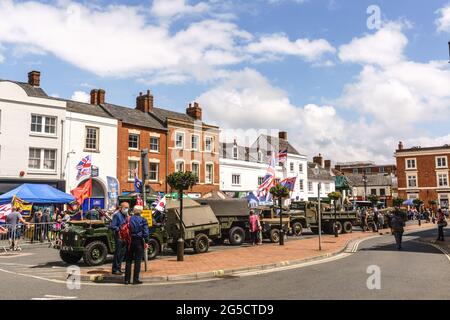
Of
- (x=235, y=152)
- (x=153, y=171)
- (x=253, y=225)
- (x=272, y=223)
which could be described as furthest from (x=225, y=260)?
(x=235, y=152)

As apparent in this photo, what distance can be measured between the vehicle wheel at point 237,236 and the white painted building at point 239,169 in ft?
68.1

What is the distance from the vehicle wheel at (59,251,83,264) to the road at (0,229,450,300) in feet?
1.07

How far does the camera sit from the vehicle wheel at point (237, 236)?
63.3 feet

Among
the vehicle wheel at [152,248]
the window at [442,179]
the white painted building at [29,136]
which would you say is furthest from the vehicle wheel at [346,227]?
the window at [442,179]

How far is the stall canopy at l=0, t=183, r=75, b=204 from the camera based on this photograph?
21.9 meters

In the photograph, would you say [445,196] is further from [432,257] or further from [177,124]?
[432,257]

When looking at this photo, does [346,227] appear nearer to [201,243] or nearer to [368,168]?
[201,243]

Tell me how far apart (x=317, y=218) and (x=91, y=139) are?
57.5ft

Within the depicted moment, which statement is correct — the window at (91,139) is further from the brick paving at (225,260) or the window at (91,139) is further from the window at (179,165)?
A: the brick paving at (225,260)

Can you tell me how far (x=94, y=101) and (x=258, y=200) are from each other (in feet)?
58.7

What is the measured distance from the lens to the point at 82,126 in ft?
98.3

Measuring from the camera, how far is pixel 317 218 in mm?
25406

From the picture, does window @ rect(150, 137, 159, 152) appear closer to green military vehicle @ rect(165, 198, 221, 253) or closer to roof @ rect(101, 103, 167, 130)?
roof @ rect(101, 103, 167, 130)

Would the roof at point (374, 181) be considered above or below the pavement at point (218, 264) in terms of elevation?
above
